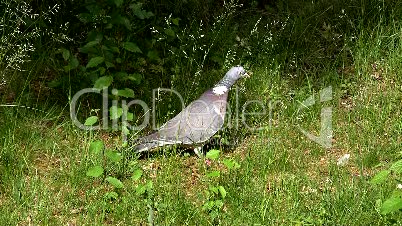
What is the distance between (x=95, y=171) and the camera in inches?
169

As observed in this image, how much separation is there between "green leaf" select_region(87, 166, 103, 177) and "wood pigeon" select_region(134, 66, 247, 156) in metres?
0.45

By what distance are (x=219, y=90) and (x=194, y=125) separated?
15.6 inches

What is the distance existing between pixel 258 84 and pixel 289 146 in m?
0.81

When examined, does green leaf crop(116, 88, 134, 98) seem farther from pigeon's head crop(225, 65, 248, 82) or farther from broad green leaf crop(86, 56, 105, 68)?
pigeon's head crop(225, 65, 248, 82)

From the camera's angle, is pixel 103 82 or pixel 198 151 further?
pixel 103 82

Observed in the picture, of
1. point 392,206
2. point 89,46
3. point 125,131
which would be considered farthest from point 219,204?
point 89,46

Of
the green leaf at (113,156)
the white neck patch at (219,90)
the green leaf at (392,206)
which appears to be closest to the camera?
the green leaf at (392,206)

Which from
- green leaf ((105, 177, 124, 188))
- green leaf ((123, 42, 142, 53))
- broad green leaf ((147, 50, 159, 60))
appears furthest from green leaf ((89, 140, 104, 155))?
broad green leaf ((147, 50, 159, 60))

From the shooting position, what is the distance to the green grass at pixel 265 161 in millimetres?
4109

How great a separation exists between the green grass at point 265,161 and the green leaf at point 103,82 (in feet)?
1.26

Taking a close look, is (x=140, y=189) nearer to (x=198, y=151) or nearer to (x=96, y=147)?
(x=96, y=147)

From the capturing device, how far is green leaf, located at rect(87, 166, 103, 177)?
4.28 metres

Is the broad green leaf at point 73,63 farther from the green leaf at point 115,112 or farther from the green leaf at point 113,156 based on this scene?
the green leaf at point 113,156

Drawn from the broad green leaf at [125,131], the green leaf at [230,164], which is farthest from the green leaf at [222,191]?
the broad green leaf at [125,131]
